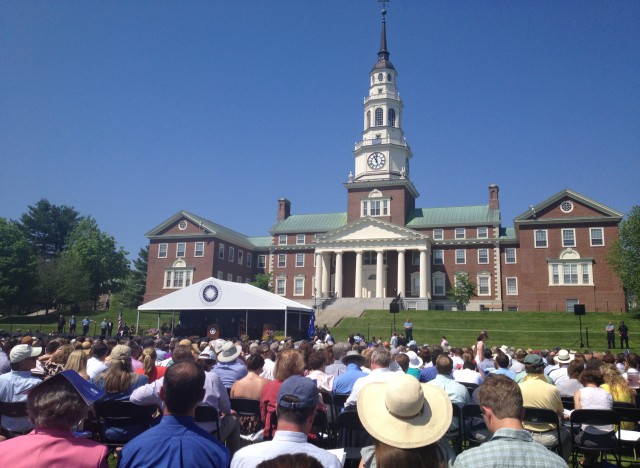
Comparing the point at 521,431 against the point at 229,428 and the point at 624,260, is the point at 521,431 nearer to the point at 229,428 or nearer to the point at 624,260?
the point at 229,428

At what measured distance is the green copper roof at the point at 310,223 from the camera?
65619 millimetres

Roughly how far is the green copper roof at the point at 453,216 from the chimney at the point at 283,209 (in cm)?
1752

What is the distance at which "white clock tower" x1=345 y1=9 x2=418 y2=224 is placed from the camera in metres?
58.9

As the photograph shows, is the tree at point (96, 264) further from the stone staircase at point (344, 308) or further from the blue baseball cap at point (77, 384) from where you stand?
the blue baseball cap at point (77, 384)

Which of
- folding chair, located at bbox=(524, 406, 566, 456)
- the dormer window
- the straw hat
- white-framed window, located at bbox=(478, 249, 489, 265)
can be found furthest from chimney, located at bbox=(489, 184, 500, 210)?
folding chair, located at bbox=(524, 406, 566, 456)

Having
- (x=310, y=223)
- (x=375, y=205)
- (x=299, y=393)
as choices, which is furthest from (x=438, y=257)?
(x=299, y=393)

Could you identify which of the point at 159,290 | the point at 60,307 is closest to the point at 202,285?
the point at 159,290

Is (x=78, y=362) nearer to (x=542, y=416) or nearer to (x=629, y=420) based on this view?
(x=542, y=416)

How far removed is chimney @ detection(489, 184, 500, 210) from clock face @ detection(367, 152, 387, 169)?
1301cm

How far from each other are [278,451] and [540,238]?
52.6 metres

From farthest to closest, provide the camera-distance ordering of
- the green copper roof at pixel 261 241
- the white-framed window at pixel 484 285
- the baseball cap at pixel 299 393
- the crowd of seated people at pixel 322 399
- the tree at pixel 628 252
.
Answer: the green copper roof at pixel 261 241
the white-framed window at pixel 484 285
the tree at pixel 628 252
the baseball cap at pixel 299 393
the crowd of seated people at pixel 322 399

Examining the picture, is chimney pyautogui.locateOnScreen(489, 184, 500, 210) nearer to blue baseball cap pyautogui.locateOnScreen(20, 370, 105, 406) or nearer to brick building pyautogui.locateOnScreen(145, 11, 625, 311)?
brick building pyautogui.locateOnScreen(145, 11, 625, 311)

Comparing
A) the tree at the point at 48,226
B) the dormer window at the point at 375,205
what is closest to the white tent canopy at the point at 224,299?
the dormer window at the point at 375,205

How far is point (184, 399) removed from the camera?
11.9 ft
